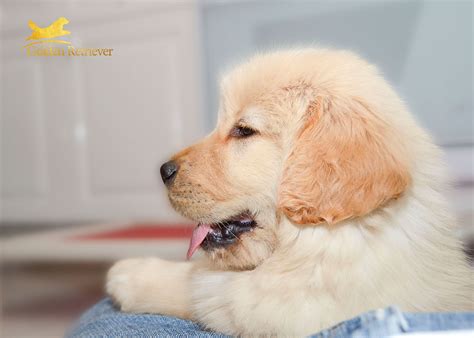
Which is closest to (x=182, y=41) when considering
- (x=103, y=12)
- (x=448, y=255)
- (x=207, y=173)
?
(x=103, y=12)

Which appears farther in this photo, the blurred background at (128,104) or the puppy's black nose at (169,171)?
the blurred background at (128,104)

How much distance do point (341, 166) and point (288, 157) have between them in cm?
14

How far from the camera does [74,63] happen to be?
4.59m

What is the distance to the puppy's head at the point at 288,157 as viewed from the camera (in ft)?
3.94

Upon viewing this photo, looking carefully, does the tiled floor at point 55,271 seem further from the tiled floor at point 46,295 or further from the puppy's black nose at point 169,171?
the puppy's black nose at point 169,171

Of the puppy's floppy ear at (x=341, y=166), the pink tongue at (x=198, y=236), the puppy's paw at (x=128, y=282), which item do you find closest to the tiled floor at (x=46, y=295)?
the puppy's paw at (x=128, y=282)

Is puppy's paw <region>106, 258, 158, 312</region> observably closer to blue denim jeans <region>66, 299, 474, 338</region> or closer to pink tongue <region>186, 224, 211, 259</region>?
blue denim jeans <region>66, 299, 474, 338</region>

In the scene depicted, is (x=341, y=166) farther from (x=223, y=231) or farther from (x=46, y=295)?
(x=46, y=295)

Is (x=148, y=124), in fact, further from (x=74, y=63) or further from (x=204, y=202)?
(x=204, y=202)

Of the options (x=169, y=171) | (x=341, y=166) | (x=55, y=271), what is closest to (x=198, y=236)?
(x=169, y=171)

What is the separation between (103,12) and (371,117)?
331 cm

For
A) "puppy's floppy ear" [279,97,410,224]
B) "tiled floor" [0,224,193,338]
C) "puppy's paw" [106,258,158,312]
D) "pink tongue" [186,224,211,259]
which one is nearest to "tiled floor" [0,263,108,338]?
"tiled floor" [0,224,193,338]

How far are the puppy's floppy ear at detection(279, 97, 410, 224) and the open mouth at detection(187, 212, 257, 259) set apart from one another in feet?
0.56

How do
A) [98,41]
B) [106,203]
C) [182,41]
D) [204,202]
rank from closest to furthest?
[204,202] < [98,41] < [182,41] < [106,203]
